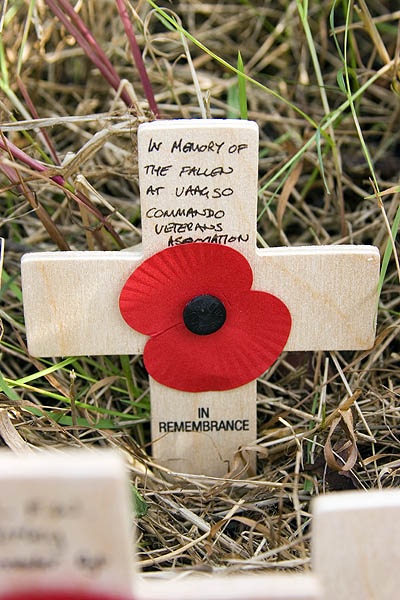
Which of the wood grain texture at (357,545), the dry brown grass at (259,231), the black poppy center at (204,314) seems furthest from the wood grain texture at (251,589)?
the black poppy center at (204,314)

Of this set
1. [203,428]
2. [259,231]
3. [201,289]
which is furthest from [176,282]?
[259,231]

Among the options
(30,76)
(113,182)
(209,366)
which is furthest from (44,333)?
(30,76)

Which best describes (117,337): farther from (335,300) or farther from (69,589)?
(69,589)

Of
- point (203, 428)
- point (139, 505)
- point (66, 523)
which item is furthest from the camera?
point (203, 428)

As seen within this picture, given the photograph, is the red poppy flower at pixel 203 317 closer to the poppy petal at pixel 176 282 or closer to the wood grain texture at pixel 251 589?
the poppy petal at pixel 176 282

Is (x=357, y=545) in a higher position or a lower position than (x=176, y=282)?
lower

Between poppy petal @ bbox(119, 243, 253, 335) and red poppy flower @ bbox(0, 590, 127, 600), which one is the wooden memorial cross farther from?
red poppy flower @ bbox(0, 590, 127, 600)

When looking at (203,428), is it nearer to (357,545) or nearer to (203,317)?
(203,317)
